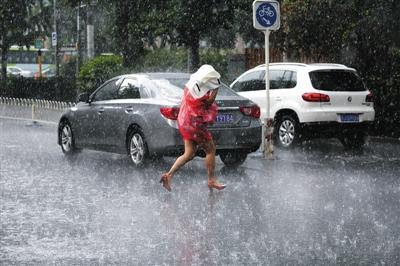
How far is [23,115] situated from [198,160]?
39.4 ft

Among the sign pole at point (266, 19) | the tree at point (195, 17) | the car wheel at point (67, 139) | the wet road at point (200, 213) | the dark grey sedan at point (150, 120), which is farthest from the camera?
the tree at point (195, 17)

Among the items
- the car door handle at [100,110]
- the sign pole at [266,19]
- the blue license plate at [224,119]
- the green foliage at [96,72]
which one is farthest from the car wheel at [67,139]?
the green foliage at [96,72]

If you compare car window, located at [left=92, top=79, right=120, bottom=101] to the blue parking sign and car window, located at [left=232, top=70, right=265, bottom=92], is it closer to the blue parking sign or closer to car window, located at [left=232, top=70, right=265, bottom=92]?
the blue parking sign

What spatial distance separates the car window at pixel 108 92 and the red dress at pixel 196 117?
3.70 metres

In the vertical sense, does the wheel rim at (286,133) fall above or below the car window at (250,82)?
below

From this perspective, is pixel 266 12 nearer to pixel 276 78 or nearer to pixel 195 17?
pixel 276 78

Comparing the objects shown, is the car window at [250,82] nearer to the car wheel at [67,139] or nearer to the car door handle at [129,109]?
the car wheel at [67,139]

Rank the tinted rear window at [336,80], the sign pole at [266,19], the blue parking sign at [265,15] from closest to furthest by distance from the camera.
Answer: the sign pole at [266,19]
the blue parking sign at [265,15]
the tinted rear window at [336,80]

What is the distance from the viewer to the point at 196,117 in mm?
10516

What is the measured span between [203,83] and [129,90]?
3635 mm

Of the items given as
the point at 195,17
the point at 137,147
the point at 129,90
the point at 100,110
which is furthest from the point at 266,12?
the point at 195,17

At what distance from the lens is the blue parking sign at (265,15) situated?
14617mm

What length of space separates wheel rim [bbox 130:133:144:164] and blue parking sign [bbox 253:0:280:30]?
3081 millimetres

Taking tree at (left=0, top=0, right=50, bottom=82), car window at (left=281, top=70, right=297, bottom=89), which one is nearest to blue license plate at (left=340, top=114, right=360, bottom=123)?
car window at (left=281, top=70, right=297, bottom=89)
